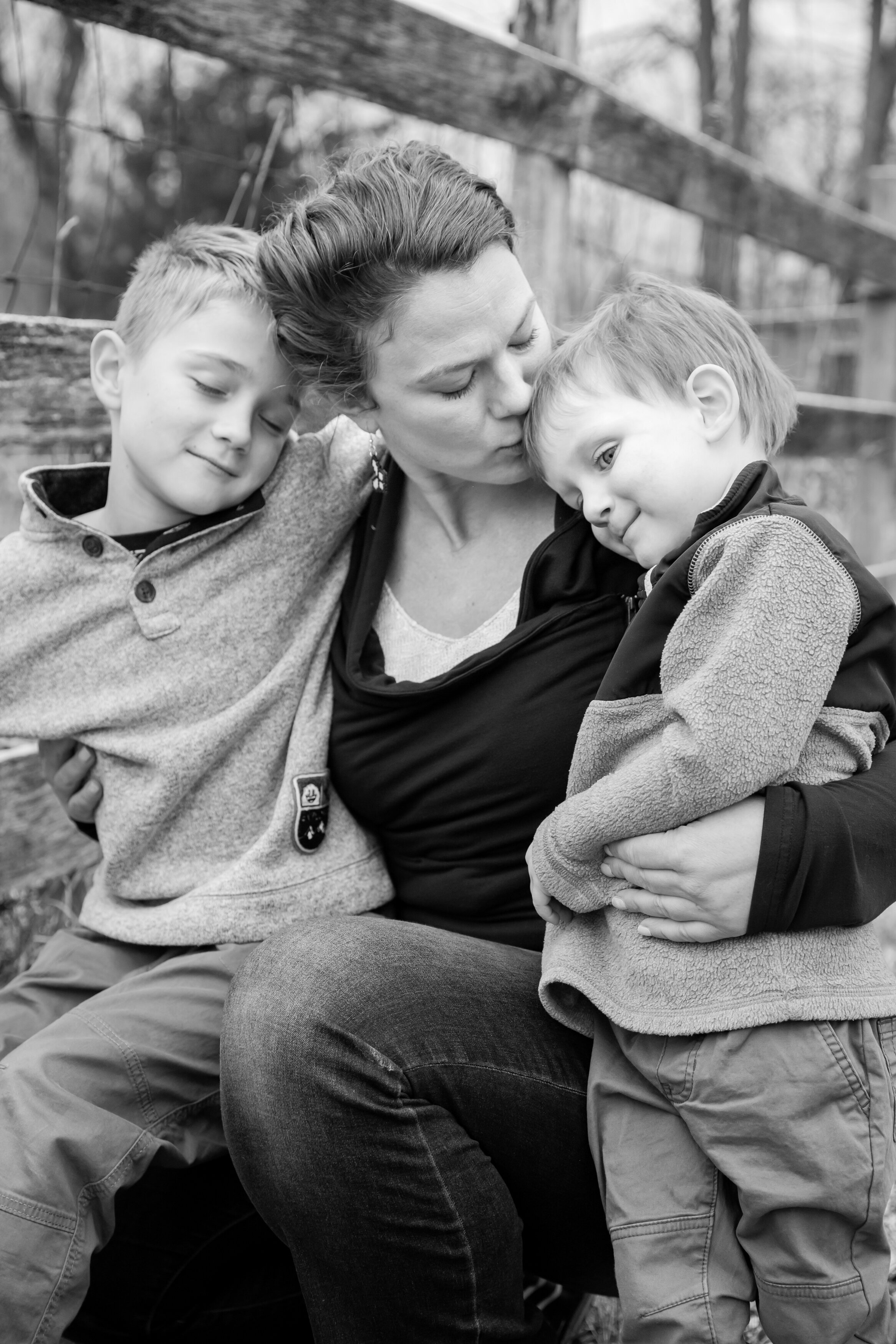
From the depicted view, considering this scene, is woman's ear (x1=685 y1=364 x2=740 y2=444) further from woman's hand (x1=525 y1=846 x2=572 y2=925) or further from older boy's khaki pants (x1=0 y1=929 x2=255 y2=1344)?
older boy's khaki pants (x1=0 y1=929 x2=255 y2=1344)

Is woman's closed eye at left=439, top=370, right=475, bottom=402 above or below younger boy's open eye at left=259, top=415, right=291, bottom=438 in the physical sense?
above

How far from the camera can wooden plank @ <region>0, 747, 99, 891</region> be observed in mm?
2023

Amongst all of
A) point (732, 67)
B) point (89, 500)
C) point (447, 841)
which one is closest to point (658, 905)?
point (447, 841)

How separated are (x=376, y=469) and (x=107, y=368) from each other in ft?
1.35

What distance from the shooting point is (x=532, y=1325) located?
1.46m

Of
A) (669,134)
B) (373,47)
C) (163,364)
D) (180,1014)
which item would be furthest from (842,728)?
(669,134)

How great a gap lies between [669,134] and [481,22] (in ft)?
2.44

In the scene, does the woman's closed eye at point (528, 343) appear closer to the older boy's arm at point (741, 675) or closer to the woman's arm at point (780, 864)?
the older boy's arm at point (741, 675)

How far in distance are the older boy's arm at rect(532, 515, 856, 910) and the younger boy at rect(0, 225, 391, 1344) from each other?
0.51 meters

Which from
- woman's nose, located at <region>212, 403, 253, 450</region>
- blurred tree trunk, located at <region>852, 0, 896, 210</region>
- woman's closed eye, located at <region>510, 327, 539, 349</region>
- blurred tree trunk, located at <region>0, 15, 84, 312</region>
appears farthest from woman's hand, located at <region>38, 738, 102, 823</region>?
blurred tree trunk, located at <region>852, 0, 896, 210</region>

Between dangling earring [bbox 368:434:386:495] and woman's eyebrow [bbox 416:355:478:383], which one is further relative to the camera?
dangling earring [bbox 368:434:386:495]

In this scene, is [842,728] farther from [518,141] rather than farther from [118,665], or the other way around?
[518,141]

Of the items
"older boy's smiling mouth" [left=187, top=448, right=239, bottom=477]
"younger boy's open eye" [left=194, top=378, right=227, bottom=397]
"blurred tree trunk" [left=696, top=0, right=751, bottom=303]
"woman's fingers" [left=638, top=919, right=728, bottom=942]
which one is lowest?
"woman's fingers" [left=638, top=919, right=728, bottom=942]

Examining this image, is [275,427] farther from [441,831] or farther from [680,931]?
[680,931]
